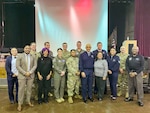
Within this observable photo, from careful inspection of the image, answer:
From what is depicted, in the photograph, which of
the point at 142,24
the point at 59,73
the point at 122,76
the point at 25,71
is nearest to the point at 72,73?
the point at 59,73

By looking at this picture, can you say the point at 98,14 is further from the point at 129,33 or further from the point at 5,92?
the point at 5,92

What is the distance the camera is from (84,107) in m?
5.49

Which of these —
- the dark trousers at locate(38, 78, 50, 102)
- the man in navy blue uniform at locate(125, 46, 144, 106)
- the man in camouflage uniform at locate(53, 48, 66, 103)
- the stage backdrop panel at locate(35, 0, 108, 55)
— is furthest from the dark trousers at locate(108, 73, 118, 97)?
the stage backdrop panel at locate(35, 0, 108, 55)

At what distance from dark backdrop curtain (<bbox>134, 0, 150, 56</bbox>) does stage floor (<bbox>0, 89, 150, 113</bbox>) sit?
6.63 feet

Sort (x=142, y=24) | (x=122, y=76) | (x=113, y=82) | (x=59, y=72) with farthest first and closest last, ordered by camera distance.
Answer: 1. (x=142, y=24)
2. (x=122, y=76)
3. (x=113, y=82)
4. (x=59, y=72)

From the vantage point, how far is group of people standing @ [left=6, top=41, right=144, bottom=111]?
545 centimetres

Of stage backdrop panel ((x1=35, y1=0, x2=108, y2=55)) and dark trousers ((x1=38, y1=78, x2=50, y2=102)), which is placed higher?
stage backdrop panel ((x1=35, y1=0, x2=108, y2=55))

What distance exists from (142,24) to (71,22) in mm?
2138

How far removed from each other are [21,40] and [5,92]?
90.3 inches

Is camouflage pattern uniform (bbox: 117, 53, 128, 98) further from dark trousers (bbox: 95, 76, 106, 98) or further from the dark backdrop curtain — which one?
the dark backdrop curtain

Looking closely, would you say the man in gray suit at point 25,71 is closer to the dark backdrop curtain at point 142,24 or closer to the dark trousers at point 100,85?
the dark trousers at point 100,85

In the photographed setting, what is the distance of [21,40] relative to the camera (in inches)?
346

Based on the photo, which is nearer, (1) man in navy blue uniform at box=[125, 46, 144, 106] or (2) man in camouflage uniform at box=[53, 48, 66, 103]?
(1) man in navy blue uniform at box=[125, 46, 144, 106]

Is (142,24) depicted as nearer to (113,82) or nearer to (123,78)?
(123,78)
